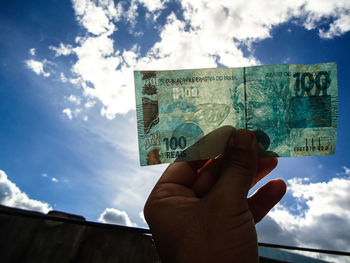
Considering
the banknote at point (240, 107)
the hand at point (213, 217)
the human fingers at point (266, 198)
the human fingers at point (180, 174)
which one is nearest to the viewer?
the hand at point (213, 217)

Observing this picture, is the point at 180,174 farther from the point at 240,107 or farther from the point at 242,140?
Answer: the point at 240,107

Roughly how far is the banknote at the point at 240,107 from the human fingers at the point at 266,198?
0.34 metres

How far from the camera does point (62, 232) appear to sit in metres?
3.65

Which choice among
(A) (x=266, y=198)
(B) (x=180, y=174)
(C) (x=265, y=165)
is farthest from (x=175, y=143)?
(A) (x=266, y=198)

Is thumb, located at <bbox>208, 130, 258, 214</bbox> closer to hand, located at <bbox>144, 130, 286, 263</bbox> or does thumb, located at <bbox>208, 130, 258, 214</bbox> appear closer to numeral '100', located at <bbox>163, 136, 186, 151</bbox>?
hand, located at <bbox>144, 130, 286, 263</bbox>

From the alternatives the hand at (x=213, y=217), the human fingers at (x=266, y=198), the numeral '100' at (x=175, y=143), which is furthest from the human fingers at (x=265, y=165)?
the numeral '100' at (x=175, y=143)

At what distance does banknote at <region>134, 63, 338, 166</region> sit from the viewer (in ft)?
7.22

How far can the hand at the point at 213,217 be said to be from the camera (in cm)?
129

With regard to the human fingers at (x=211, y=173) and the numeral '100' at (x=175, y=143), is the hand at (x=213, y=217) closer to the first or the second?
the human fingers at (x=211, y=173)

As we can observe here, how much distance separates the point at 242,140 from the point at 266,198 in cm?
80

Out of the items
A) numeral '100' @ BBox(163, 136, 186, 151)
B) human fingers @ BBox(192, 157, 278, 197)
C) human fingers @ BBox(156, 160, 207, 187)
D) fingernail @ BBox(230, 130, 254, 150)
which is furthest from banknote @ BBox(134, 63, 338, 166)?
fingernail @ BBox(230, 130, 254, 150)

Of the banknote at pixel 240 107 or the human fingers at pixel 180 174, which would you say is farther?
the banknote at pixel 240 107

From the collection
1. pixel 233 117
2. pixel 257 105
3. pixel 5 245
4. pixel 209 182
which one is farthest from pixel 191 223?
pixel 5 245

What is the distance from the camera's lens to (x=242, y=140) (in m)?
1.63
